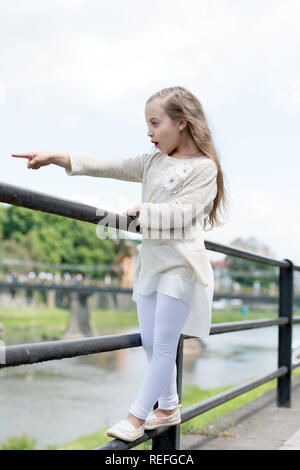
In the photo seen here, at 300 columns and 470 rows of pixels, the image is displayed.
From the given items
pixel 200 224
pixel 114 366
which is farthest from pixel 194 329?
pixel 114 366

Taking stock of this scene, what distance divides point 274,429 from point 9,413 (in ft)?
80.6

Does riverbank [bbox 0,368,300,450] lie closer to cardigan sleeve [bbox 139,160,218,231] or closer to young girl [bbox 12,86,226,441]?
young girl [bbox 12,86,226,441]

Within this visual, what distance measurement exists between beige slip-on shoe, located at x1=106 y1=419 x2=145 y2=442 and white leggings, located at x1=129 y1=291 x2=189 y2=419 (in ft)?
0.13

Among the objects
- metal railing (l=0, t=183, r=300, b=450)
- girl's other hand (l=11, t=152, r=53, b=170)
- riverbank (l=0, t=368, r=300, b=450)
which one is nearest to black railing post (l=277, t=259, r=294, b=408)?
riverbank (l=0, t=368, r=300, b=450)

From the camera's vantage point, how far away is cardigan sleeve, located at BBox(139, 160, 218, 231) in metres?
1.86

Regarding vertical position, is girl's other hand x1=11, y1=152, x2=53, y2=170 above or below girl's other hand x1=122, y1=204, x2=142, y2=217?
above

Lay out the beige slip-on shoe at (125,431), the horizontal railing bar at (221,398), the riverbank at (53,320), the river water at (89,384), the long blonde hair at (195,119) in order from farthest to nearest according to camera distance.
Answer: the riverbank at (53,320) → the river water at (89,384) → the horizontal railing bar at (221,398) → the long blonde hair at (195,119) → the beige slip-on shoe at (125,431)

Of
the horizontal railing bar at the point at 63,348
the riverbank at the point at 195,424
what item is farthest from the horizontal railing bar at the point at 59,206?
the riverbank at the point at 195,424

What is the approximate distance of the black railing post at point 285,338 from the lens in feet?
12.8

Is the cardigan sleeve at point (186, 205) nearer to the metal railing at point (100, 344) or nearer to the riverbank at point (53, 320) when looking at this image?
the metal railing at point (100, 344)

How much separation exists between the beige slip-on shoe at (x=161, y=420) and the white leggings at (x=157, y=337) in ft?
0.36
